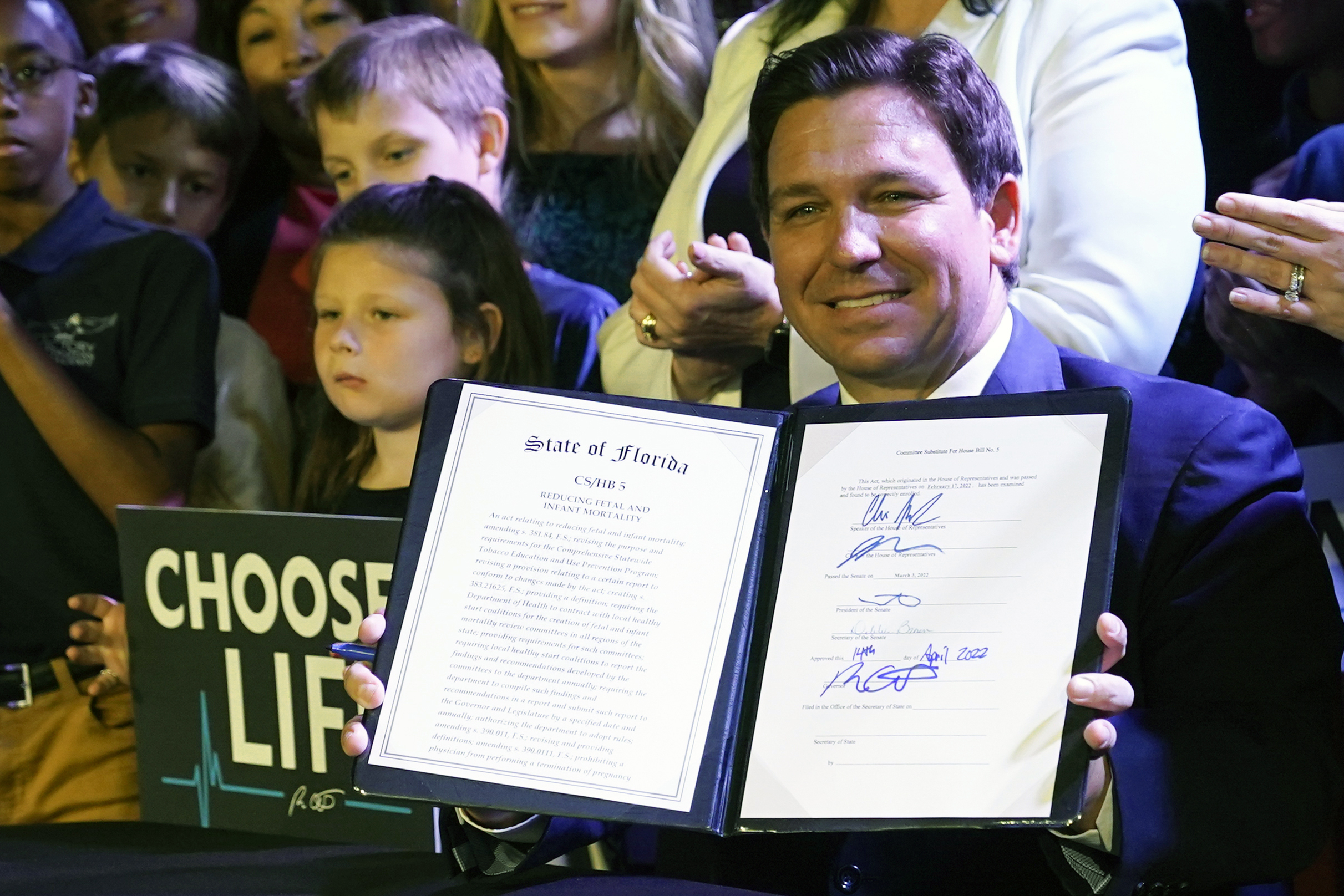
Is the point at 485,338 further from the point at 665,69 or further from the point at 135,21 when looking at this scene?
the point at 135,21

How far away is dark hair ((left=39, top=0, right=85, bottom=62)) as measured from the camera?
2365mm

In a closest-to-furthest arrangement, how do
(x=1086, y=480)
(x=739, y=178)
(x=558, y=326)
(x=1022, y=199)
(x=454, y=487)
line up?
(x=1086, y=480)
(x=454, y=487)
(x=1022, y=199)
(x=739, y=178)
(x=558, y=326)

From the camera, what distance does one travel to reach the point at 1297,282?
1232 mm

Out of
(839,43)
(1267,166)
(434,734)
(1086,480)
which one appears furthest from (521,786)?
(1267,166)

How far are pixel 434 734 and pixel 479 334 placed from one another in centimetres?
97

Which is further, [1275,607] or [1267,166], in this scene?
[1267,166]

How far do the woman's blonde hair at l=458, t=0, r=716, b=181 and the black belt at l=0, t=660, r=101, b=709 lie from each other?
3.68 feet

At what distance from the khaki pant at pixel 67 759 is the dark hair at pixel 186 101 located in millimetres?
946

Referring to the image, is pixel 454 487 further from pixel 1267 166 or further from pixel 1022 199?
pixel 1267 166

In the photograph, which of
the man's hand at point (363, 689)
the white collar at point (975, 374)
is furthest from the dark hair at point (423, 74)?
the man's hand at point (363, 689)

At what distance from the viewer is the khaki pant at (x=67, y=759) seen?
207 centimetres

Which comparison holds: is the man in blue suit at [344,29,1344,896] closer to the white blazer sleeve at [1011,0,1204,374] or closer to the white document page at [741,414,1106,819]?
the white document page at [741,414,1106,819]

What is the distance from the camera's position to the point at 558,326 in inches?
81.5
